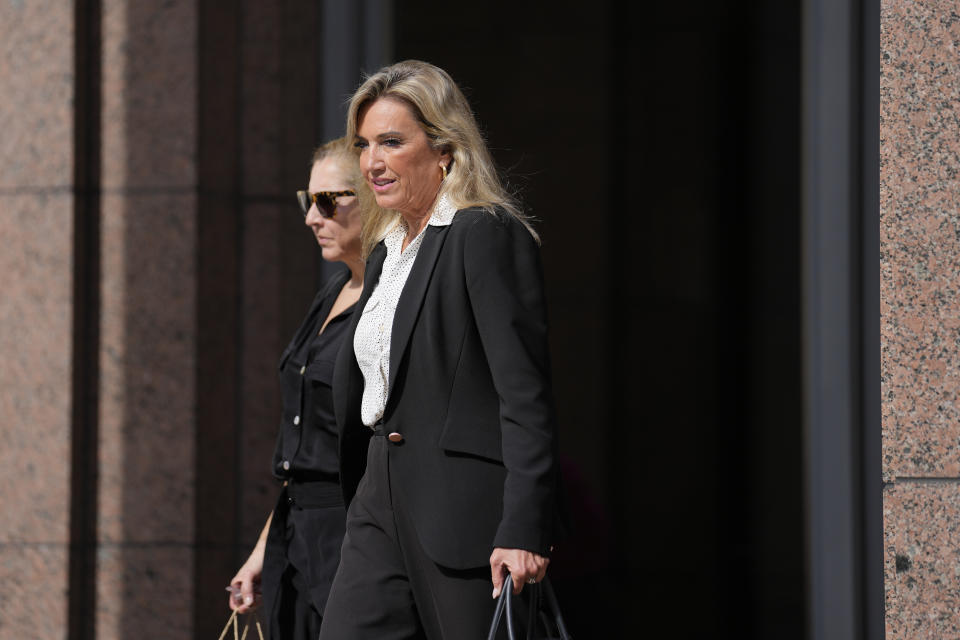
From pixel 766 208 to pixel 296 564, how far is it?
6.20m

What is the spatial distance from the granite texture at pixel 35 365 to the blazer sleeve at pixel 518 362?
106 inches

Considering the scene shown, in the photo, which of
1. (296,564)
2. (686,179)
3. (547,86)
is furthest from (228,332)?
(686,179)

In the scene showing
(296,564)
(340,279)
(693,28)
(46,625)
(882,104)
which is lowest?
(46,625)

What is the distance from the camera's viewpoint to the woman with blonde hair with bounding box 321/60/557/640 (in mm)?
2879

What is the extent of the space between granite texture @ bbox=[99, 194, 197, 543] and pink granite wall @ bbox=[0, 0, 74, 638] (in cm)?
17

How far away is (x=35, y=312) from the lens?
16.8 ft

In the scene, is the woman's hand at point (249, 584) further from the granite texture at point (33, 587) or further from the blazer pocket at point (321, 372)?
the granite texture at point (33, 587)

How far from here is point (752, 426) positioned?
9.21m

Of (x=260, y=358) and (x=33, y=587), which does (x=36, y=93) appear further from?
(x=33, y=587)

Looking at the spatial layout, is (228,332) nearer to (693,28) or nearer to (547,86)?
(547,86)

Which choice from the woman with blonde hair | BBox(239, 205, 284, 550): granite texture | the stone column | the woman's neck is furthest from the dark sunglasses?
BBox(239, 205, 284, 550): granite texture

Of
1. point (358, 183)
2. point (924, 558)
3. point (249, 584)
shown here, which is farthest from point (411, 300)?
point (924, 558)

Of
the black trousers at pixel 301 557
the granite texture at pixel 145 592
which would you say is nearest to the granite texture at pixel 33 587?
the granite texture at pixel 145 592

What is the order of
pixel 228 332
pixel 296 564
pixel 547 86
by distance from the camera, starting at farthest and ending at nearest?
pixel 547 86 < pixel 228 332 < pixel 296 564
